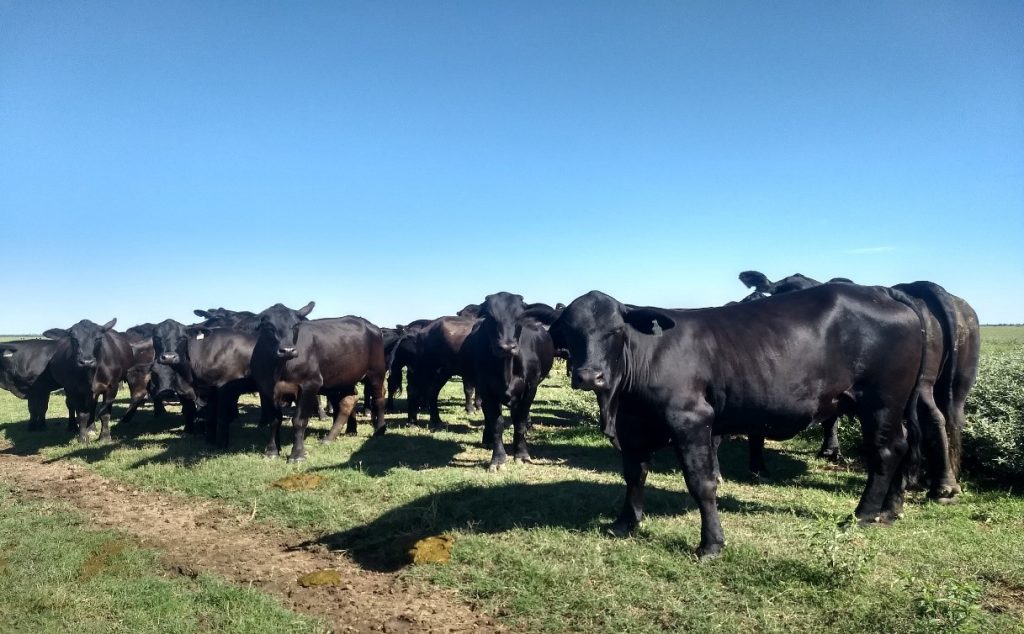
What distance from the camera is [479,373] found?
Answer: 35.6 feet

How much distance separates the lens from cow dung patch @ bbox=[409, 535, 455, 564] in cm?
625

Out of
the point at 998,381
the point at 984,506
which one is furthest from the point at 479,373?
the point at 998,381

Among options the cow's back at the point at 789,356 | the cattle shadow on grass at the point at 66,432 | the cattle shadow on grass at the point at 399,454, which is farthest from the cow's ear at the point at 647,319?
the cattle shadow on grass at the point at 66,432

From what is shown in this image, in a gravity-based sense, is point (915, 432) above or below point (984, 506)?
above

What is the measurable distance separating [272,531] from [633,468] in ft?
14.2

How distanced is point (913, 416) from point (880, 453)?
2.55 ft

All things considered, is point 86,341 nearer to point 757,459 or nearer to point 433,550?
point 433,550

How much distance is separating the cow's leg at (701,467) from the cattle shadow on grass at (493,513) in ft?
2.62

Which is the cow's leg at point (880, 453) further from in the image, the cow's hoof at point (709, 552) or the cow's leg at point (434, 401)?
the cow's leg at point (434, 401)

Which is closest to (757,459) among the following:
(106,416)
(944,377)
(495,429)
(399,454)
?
(944,377)

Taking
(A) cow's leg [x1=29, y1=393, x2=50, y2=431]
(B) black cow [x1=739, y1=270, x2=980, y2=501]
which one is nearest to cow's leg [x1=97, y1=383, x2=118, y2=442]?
(A) cow's leg [x1=29, y1=393, x2=50, y2=431]

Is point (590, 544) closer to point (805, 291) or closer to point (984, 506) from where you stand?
point (805, 291)

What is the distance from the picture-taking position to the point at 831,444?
33.6 ft

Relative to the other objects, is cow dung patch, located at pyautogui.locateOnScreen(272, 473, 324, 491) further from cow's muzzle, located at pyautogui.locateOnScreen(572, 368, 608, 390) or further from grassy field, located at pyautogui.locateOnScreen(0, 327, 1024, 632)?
cow's muzzle, located at pyautogui.locateOnScreen(572, 368, 608, 390)
